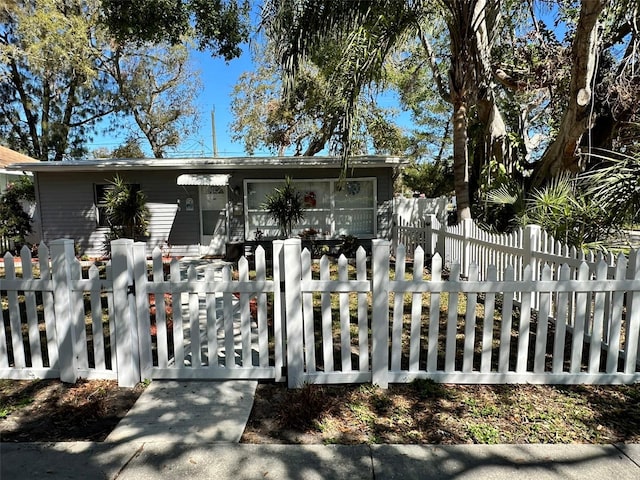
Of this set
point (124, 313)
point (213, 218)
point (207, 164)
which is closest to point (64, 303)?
point (124, 313)

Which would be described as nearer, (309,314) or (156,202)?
(309,314)

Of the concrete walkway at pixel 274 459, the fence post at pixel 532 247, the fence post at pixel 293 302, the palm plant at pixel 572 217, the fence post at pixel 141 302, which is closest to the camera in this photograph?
the concrete walkway at pixel 274 459

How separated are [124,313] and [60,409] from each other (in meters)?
0.75

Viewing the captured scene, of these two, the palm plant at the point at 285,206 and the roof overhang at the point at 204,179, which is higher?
the roof overhang at the point at 204,179

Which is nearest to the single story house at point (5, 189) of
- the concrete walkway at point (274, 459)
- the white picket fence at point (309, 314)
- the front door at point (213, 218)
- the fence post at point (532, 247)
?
the front door at point (213, 218)

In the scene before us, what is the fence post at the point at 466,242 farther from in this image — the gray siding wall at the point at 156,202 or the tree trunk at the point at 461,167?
the gray siding wall at the point at 156,202

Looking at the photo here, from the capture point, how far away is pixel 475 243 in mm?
6258

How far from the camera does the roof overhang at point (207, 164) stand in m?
10.1

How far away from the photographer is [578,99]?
5980 mm

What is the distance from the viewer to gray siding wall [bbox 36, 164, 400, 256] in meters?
10.6

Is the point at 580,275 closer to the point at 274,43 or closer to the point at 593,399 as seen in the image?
the point at 593,399

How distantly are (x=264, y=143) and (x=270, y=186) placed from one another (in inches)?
344

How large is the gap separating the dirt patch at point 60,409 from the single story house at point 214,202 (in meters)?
7.69

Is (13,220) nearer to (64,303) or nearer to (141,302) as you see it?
(64,303)
